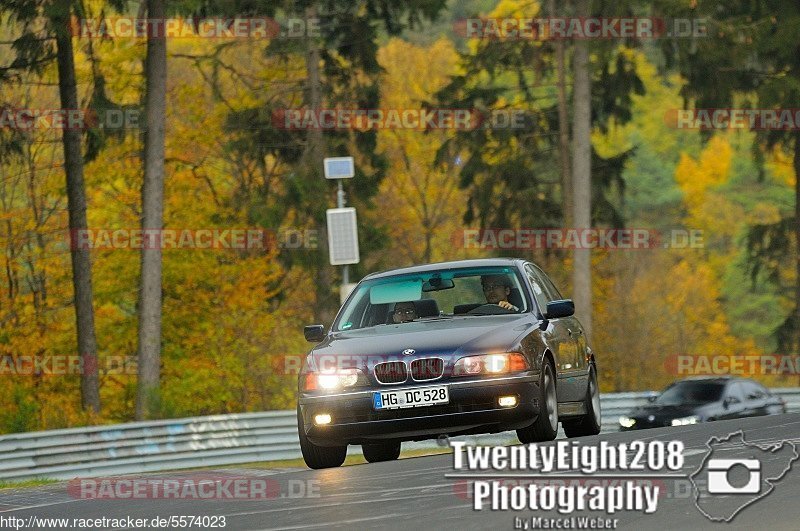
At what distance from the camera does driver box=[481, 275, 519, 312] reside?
566 inches

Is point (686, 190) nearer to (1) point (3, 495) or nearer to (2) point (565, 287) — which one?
(2) point (565, 287)

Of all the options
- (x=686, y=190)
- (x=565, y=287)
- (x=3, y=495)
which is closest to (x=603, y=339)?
(x=565, y=287)

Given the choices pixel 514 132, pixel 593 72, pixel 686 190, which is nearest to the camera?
pixel 593 72

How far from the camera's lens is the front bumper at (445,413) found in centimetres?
1271

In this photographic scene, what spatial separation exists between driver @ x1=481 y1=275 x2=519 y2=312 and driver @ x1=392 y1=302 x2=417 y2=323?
0.73 metres

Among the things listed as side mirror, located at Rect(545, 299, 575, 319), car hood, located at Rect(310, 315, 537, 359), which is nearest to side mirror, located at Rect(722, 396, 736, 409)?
side mirror, located at Rect(545, 299, 575, 319)

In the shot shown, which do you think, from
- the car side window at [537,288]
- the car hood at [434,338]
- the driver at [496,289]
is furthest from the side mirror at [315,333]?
the car side window at [537,288]

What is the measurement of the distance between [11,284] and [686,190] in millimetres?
58166

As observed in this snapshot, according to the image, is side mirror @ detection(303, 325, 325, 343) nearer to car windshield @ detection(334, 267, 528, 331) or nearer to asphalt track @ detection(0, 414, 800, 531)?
car windshield @ detection(334, 267, 528, 331)

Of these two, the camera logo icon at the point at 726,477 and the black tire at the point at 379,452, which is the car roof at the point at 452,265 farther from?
the camera logo icon at the point at 726,477

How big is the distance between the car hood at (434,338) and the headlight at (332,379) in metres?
0.16

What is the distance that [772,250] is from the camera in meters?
42.0

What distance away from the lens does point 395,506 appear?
1030cm

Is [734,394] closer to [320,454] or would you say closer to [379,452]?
[379,452]
